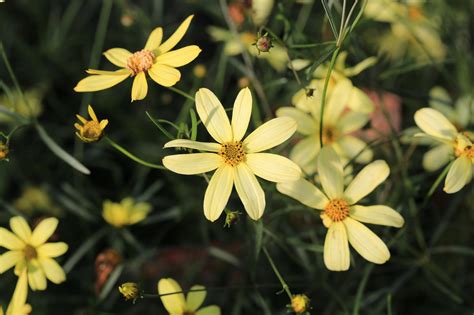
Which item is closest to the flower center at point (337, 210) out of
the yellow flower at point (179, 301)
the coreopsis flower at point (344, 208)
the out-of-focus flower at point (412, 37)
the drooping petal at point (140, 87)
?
the coreopsis flower at point (344, 208)

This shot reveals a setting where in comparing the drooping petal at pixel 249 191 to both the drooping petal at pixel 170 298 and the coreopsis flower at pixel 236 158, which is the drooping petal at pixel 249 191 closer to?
the coreopsis flower at pixel 236 158

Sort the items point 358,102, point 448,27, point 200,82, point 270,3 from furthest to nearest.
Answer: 1. point 200,82
2. point 448,27
3. point 270,3
4. point 358,102

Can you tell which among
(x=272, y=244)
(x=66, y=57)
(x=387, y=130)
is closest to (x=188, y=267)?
(x=272, y=244)

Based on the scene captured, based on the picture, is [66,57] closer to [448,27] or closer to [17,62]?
[17,62]

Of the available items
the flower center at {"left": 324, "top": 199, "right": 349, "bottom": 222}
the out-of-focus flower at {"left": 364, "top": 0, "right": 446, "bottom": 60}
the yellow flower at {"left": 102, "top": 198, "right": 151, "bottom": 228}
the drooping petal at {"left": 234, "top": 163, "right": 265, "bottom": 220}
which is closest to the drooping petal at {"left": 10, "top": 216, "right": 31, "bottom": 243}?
the yellow flower at {"left": 102, "top": 198, "right": 151, "bottom": 228}

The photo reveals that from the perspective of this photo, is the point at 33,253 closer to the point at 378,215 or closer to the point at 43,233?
the point at 43,233

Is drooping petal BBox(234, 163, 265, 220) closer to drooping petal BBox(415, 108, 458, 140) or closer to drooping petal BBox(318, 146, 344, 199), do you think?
drooping petal BBox(318, 146, 344, 199)

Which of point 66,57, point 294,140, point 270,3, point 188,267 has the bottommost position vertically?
point 188,267
